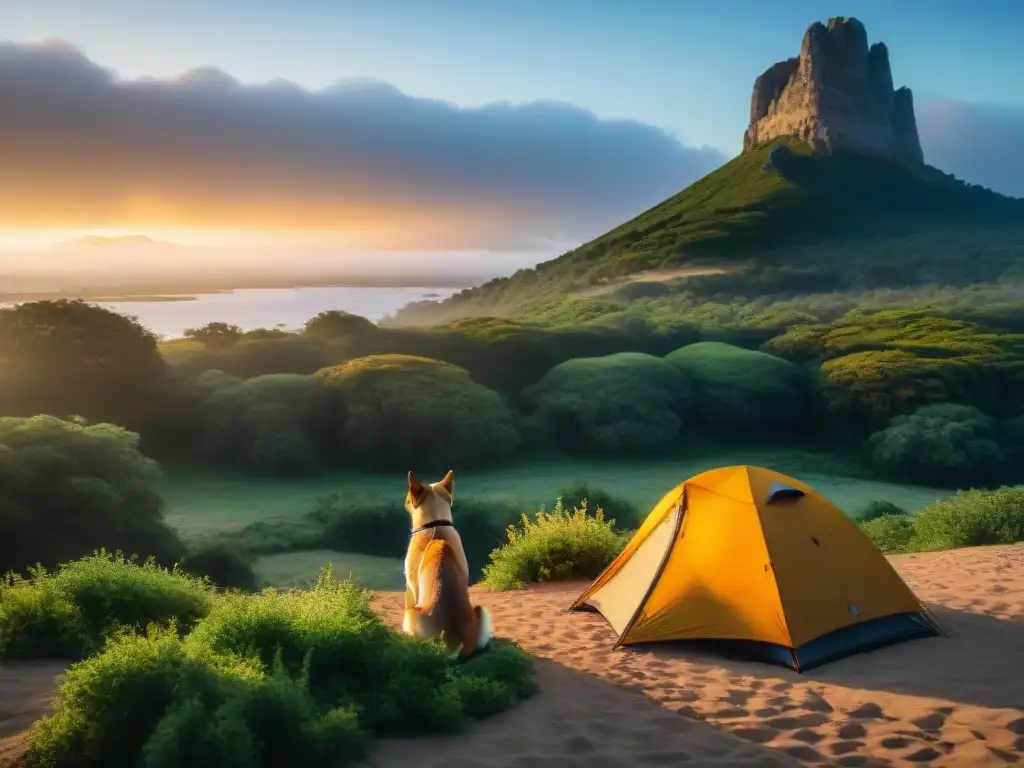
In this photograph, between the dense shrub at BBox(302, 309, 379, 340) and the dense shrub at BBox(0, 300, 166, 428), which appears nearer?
the dense shrub at BBox(0, 300, 166, 428)

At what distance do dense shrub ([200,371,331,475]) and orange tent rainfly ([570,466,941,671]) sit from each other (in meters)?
20.2

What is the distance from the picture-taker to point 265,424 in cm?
2733

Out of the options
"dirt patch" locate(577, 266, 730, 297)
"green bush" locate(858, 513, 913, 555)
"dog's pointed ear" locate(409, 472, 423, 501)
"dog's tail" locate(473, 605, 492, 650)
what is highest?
"dirt patch" locate(577, 266, 730, 297)

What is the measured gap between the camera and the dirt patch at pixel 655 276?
5919 centimetres

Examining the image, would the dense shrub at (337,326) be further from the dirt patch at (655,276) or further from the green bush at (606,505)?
the dirt patch at (655,276)

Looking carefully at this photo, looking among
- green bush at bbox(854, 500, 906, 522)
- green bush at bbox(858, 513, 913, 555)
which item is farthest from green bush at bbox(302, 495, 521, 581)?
green bush at bbox(854, 500, 906, 522)

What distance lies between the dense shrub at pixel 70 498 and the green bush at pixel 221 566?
67cm

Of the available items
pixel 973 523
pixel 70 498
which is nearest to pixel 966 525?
pixel 973 523

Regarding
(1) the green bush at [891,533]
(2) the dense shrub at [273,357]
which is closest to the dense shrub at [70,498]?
(2) the dense shrub at [273,357]

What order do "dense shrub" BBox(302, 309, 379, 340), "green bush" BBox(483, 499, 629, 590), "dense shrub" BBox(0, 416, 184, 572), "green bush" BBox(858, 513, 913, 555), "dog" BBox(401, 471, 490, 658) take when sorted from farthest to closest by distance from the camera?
1. "dense shrub" BBox(302, 309, 379, 340)
2. "dense shrub" BBox(0, 416, 184, 572)
3. "green bush" BBox(858, 513, 913, 555)
4. "green bush" BBox(483, 499, 629, 590)
5. "dog" BBox(401, 471, 490, 658)

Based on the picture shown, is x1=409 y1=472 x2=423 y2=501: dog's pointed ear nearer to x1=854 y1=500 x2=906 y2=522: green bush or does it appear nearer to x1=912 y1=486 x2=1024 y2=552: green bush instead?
x1=912 y1=486 x2=1024 y2=552: green bush

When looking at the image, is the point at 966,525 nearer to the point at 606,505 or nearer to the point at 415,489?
the point at 606,505

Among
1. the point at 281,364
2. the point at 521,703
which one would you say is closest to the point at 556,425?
the point at 281,364

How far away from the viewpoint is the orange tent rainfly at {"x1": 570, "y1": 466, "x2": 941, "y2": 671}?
7723mm
